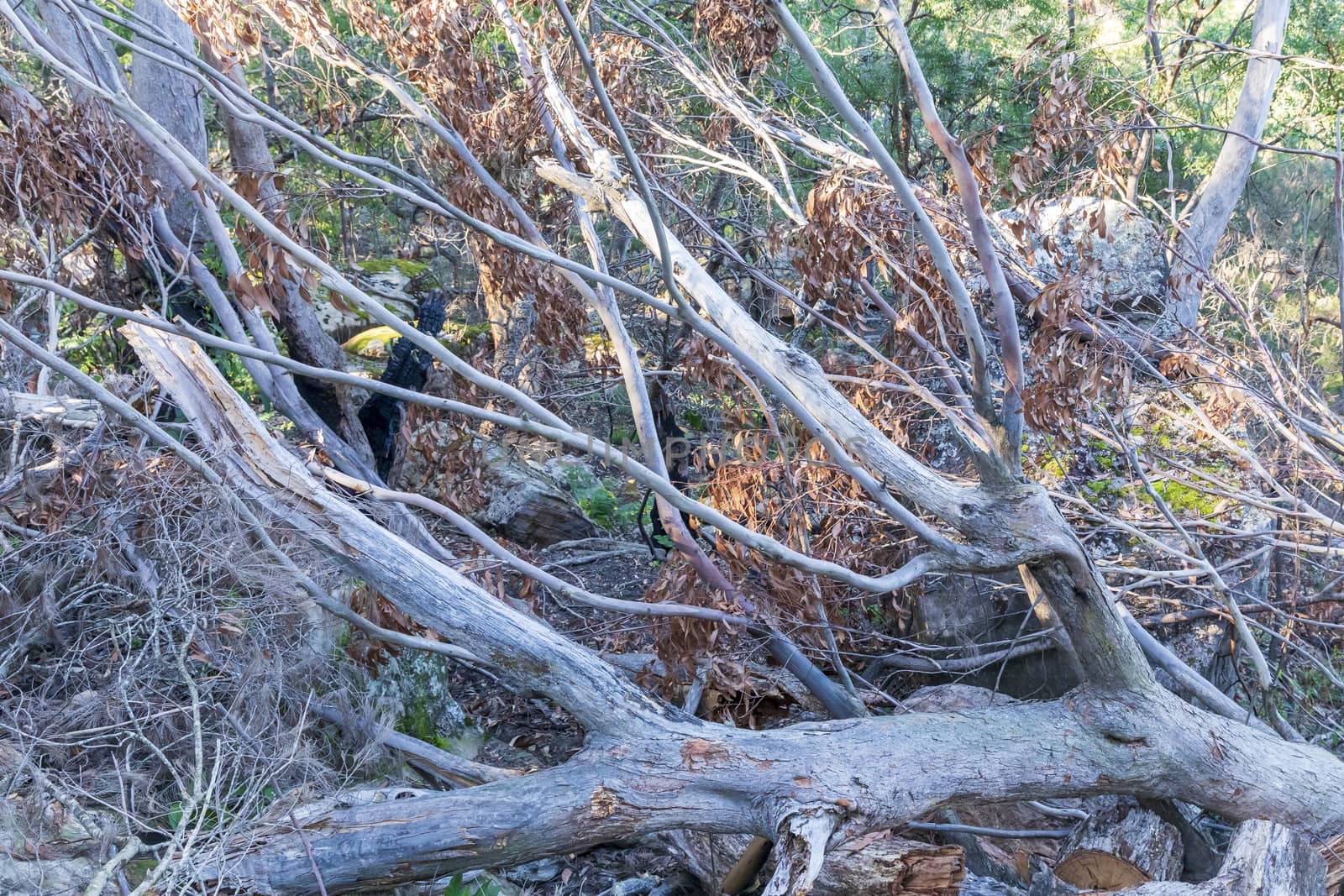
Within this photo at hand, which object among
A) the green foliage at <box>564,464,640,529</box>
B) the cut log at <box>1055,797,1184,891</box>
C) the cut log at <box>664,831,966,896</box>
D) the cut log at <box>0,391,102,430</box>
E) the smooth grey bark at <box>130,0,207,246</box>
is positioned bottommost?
the green foliage at <box>564,464,640,529</box>

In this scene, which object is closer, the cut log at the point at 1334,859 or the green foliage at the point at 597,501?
the cut log at the point at 1334,859

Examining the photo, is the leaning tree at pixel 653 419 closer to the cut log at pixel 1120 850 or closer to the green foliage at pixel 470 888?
the cut log at pixel 1120 850

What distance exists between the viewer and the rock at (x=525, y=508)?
6840mm

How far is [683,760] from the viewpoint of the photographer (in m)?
3.16

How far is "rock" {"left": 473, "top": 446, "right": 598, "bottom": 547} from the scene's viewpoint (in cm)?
684

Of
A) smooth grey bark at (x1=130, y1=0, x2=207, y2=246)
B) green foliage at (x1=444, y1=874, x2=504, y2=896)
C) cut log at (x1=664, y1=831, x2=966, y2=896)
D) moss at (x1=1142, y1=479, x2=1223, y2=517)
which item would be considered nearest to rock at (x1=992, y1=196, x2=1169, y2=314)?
moss at (x1=1142, y1=479, x2=1223, y2=517)

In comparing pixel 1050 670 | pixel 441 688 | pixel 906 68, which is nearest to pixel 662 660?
pixel 441 688

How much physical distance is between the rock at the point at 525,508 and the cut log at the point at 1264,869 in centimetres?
460

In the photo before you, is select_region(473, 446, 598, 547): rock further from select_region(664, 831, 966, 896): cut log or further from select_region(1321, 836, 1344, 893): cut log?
select_region(1321, 836, 1344, 893): cut log

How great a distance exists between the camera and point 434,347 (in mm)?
2895

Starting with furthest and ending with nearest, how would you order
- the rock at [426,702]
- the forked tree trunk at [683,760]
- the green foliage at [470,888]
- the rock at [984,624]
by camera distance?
1. the rock at [984,624]
2. the rock at [426,702]
3. the green foliage at [470,888]
4. the forked tree trunk at [683,760]

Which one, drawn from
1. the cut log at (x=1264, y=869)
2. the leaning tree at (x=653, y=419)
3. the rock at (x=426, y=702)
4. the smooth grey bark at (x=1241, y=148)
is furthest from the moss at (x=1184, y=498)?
the rock at (x=426, y=702)

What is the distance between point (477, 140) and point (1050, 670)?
3.75m

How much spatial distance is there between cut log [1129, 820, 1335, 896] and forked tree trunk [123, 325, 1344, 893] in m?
0.17
